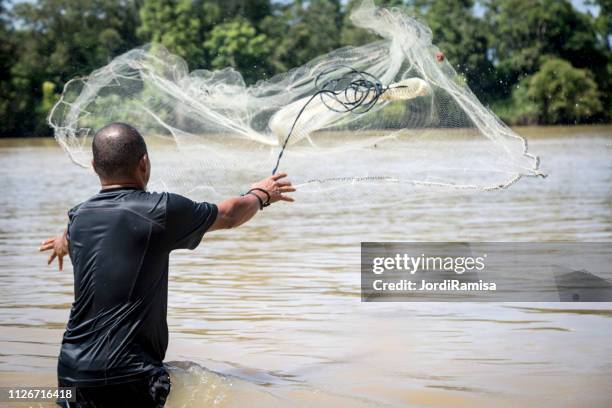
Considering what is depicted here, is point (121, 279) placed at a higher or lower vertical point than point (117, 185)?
lower

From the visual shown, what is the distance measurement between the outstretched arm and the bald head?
0.32 metres

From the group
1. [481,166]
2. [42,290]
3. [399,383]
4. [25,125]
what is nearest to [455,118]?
[481,166]

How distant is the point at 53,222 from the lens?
13562 mm

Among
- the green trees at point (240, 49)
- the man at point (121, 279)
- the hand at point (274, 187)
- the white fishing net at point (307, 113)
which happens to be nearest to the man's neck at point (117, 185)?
the man at point (121, 279)

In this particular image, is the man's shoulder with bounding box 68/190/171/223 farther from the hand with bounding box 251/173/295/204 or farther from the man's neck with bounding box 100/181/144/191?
the hand with bounding box 251/173/295/204

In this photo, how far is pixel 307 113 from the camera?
599 centimetres

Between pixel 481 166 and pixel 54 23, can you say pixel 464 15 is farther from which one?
pixel 481 166

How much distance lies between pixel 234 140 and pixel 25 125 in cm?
3682

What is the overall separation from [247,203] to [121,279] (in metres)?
0.53

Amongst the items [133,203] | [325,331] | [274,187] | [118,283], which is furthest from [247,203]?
[325,331]

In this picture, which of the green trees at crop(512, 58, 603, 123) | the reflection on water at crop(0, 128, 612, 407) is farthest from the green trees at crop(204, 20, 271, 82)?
the reflection on water at crop(0, 128, 612, 407)

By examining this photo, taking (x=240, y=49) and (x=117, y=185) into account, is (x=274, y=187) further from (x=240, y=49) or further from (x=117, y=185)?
(x=240, y=49)

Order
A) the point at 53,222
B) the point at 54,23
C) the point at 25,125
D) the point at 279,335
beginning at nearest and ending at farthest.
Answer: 1. the point at 279,335
2. the point at 53,222
3. the point at 25,125
4. the point at 54,23

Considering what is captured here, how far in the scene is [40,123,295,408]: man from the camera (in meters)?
3.04
